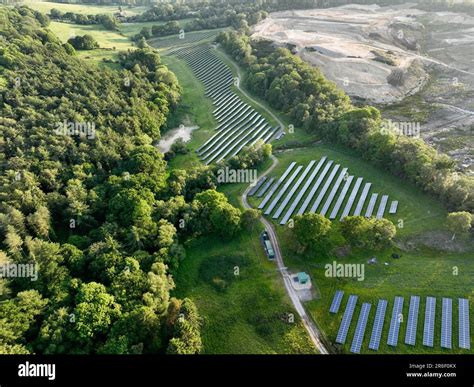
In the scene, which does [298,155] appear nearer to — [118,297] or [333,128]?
[333,128]

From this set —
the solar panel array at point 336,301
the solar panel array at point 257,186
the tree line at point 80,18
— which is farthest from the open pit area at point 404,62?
the tree line at point 80,18

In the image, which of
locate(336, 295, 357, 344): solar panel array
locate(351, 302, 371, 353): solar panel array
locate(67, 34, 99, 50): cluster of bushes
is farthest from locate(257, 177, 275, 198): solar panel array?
locate(67, 34, 99, 50): cluster of bushes

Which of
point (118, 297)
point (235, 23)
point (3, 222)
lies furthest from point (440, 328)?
point (235, 23)

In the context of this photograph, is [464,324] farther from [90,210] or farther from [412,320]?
[90,210]

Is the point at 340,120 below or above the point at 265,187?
above

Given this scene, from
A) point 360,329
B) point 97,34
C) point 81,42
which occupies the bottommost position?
point 360,329

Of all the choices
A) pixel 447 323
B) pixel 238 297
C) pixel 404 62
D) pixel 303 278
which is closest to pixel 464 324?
pixel 447 323

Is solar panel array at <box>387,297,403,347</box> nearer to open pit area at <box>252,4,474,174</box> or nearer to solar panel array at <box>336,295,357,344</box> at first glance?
solar panel array at <box>336,295,357,344</box>
